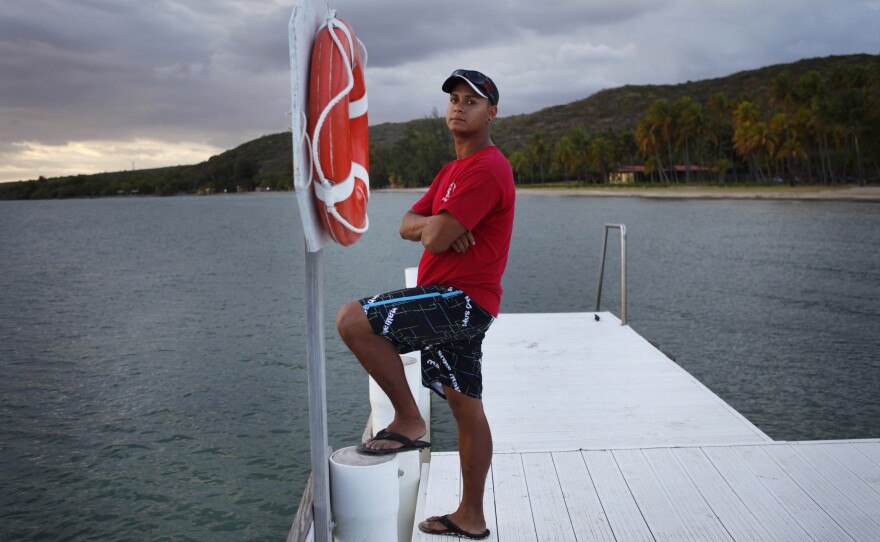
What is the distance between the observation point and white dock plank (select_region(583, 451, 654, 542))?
8.42ft

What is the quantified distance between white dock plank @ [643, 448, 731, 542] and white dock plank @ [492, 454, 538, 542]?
1.82 ft

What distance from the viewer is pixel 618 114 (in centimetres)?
15112

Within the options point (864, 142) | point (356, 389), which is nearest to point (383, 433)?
point (356, 389)

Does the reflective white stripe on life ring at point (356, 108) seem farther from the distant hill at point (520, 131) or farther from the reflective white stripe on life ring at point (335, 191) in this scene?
the distant hill at point (520, 131)

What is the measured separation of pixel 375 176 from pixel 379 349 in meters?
142

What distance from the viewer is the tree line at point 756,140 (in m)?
59.1

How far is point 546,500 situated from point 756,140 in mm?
67084

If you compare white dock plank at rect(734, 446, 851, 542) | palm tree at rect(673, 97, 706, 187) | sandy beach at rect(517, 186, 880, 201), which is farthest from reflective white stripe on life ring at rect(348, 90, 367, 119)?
palm tree at rect(673, 97, 706, 187)

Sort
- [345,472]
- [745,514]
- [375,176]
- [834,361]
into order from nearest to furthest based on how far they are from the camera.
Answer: [345,472] → [745,514] → [834,361] → [375,176]

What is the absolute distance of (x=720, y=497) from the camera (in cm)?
280

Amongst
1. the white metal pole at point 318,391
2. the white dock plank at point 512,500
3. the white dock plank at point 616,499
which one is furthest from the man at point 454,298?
the white dock plank at point 616,499

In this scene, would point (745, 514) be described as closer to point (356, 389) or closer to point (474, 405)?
point (474, 405)

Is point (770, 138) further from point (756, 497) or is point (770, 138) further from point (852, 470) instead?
point (756, 497)

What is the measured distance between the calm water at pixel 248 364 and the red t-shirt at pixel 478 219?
371 centimetres
